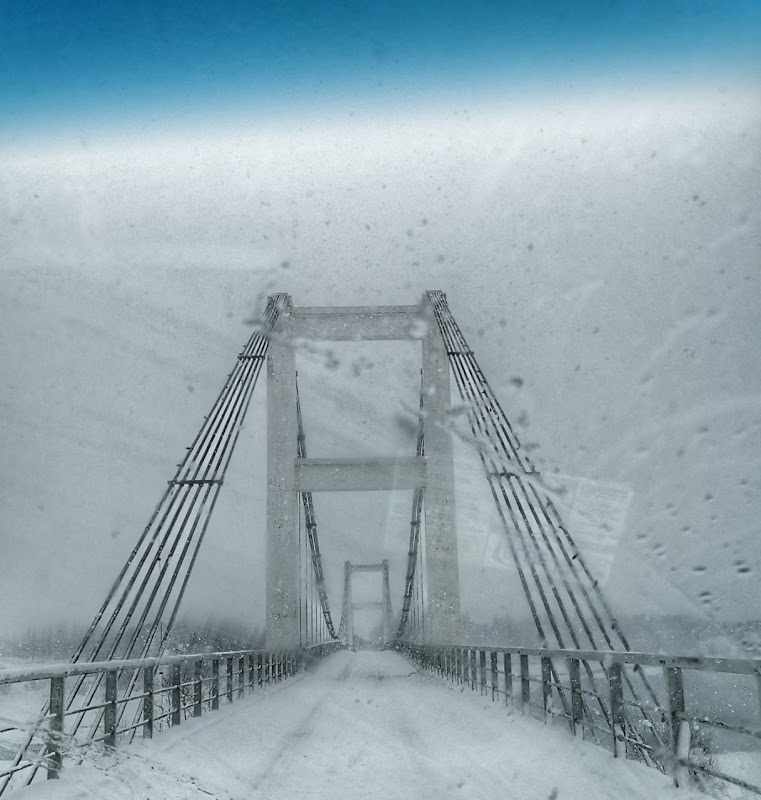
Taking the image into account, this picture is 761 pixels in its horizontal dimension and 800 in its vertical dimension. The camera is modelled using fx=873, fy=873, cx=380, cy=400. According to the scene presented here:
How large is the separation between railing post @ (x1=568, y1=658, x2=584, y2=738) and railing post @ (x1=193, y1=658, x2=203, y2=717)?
142 inches

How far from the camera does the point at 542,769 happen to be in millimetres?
4680

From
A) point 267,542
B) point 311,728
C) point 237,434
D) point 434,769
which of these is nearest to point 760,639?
point 311,728

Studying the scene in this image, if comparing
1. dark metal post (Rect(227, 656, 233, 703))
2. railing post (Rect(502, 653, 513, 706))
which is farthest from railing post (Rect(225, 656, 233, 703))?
railing post (Rect(502, 653, 513, 706))

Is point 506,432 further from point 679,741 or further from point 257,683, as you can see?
point 679,741

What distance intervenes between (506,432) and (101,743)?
10.4 m

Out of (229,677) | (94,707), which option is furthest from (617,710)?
(229,677)

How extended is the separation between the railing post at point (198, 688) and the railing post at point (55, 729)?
3688 mm

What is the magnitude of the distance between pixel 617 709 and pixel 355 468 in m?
13.3


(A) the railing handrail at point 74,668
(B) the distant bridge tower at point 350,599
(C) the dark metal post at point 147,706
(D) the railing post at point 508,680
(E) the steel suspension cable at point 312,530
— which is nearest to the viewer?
(A) the railing handrail at point 74,668

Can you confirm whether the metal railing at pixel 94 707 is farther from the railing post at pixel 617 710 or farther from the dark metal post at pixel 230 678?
the railing post at pixel 617 710

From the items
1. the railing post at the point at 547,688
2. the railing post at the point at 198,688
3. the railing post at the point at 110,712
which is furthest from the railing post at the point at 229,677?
the railing post at the point at 110,712

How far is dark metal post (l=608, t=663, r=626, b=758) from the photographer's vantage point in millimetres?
4891

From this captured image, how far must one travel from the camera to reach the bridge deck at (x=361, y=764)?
3.96 m

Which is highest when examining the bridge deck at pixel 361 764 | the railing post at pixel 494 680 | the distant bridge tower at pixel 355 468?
the distant bridge tower at pixel 355 468
